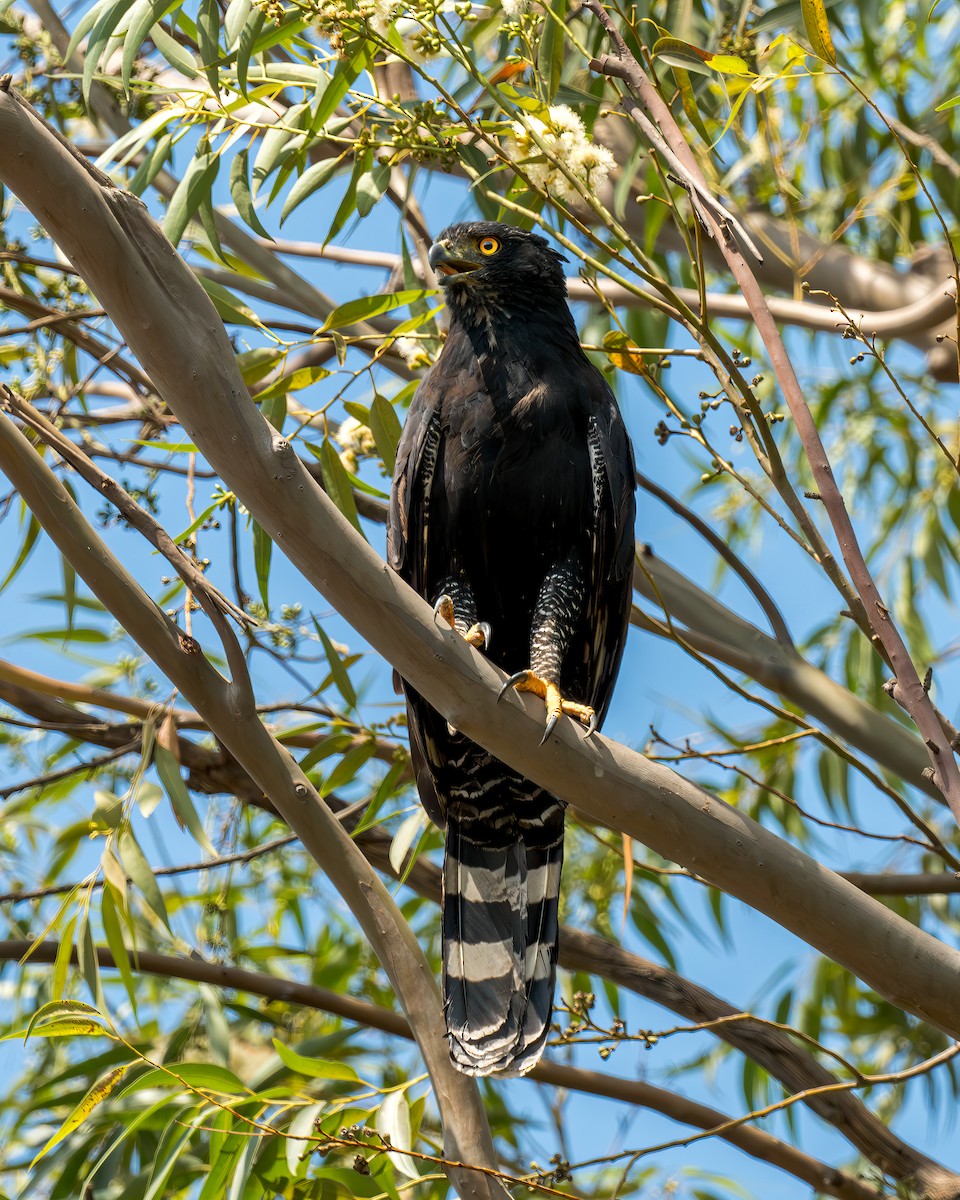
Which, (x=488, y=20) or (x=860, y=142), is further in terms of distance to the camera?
(x=860, y=142)

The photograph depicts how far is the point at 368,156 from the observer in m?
3.14

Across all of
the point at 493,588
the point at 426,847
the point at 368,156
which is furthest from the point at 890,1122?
the point at 368,156

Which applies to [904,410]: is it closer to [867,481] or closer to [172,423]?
[867,481]

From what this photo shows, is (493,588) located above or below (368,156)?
below

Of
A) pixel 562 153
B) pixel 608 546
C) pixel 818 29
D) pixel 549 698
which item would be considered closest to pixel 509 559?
pixel 608 546

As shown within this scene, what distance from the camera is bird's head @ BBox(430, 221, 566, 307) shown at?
3.53 m

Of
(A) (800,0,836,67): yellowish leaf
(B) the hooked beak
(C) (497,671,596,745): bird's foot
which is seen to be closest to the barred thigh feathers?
(C) (497,671,596,745): bird's foot

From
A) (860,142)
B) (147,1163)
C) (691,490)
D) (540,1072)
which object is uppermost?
(860,142)

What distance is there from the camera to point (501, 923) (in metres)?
3.13

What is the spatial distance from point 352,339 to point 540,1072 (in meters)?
1.86

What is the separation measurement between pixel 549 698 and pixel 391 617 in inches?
18.2

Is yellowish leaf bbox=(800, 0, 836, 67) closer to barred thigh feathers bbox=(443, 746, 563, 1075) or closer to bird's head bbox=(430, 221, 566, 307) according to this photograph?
bird's head bbox=(430, 221, 566, 307)

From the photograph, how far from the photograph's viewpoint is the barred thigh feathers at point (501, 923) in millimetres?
2896

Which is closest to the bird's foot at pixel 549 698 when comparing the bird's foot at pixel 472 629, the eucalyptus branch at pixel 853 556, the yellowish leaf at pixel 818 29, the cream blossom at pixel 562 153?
the bird's foot at pixel 472 629
